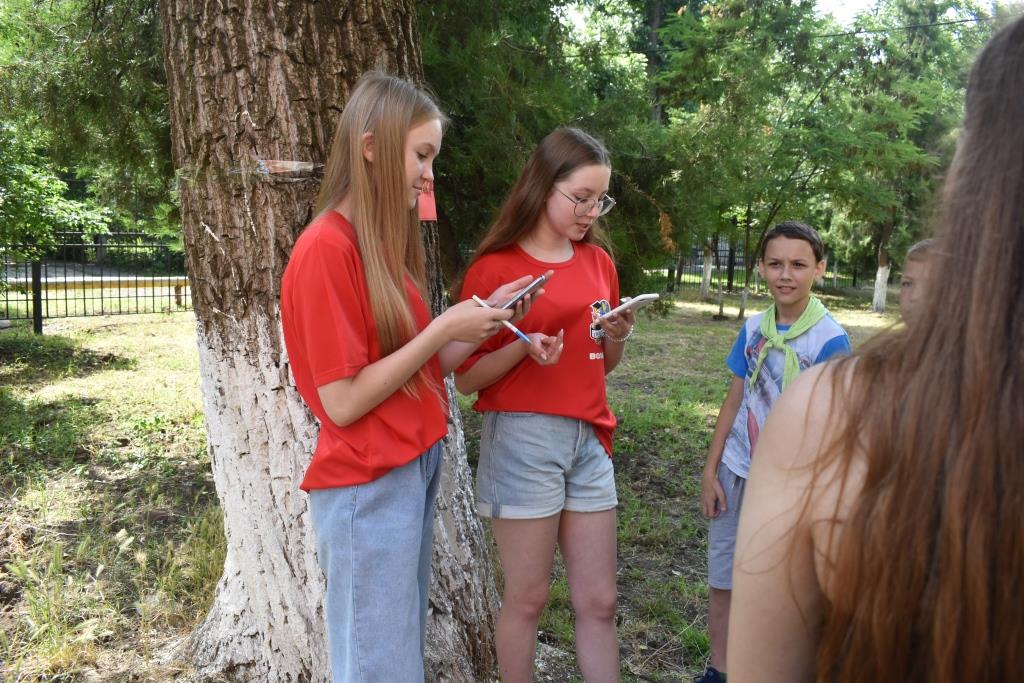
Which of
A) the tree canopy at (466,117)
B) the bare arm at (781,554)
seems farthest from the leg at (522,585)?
the bare arm at (781,554)

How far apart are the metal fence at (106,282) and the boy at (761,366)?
1082 cm

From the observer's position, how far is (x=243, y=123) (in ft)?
7.84

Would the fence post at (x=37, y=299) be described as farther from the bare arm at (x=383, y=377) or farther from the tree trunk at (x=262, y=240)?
the bare arm at (x=383, y=377)

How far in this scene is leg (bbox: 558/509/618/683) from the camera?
2.46 meters

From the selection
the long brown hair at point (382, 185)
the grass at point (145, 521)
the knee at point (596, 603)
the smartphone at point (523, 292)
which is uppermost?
the long brown hair at point (382, 185)

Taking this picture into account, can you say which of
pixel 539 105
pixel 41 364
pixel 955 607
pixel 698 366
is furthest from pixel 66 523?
pixel 698 366

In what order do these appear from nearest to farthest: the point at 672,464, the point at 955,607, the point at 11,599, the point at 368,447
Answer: the point at 955,607, the point at 368,447, the point at 11,599, the point at 672,464

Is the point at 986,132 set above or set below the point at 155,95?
below

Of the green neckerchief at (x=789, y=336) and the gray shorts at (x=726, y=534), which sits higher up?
the green neckerchief at (x=789, y=336)

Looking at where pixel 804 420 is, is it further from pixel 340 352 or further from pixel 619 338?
pixel 619 338

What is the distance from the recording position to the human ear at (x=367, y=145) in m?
1.84

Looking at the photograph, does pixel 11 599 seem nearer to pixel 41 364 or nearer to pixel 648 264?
pixel 648 264

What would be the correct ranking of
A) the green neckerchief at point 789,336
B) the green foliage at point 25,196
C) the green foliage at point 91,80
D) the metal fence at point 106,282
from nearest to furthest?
the green neckerchief at point 789,336, the green foliage at point 91,80, the green foliage at point 25,196, the metal fence at point 106,282

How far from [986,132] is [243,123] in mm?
2024
